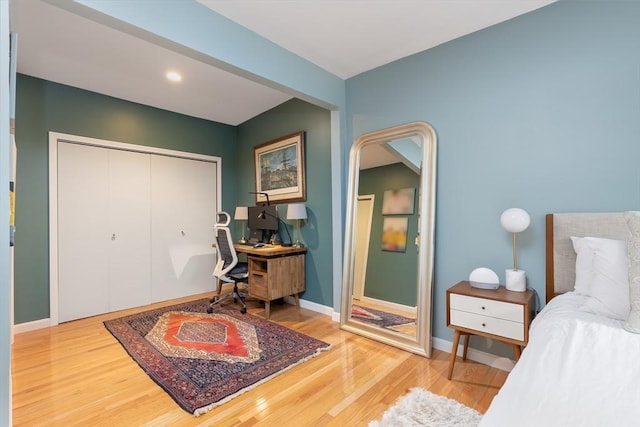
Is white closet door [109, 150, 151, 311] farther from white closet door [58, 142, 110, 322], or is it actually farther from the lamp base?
the lamp base

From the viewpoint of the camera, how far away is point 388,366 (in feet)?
7.32

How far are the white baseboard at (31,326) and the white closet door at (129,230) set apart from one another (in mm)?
584

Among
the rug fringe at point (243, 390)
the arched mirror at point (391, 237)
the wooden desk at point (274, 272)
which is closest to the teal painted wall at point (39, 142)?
the wooden desk at point (274, 272)

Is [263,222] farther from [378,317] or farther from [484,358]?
[484,358]

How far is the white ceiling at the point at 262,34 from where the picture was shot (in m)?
2.06

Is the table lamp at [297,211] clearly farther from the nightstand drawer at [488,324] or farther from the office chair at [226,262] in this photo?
the nightstand drawer at [488,324]

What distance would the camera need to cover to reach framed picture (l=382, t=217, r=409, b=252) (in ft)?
8.77

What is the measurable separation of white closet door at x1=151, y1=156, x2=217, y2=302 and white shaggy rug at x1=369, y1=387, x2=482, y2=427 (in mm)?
3439

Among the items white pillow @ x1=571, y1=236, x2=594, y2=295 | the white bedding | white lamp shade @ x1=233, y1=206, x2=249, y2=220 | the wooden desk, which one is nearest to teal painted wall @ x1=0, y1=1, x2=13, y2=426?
the white bedding

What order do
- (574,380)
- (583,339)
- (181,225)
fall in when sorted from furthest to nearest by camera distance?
(181,225) → (583,339) → (574,380)

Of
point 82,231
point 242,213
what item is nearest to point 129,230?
point 82,231

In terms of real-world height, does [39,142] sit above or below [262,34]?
below

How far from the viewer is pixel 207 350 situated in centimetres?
248

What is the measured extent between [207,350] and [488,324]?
218cm
